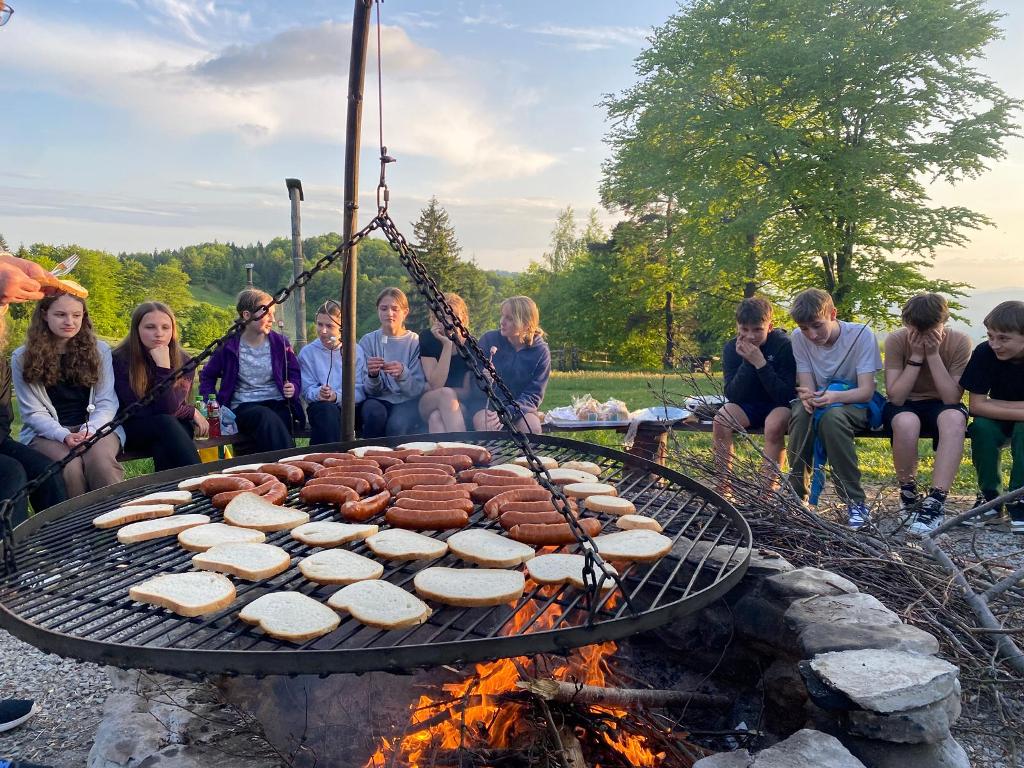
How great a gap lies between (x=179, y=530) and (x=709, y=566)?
2254 millimetres

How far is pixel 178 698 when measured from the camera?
Answer: 2.79 meters

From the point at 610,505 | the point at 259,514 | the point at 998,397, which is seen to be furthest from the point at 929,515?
the point at 259,514

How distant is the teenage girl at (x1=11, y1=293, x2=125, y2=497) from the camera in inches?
190

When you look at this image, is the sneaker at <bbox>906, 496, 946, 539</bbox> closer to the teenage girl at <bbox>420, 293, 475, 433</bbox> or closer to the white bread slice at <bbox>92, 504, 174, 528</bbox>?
the teenage girl at <bbox>420, 293, 475, 433</bbox>

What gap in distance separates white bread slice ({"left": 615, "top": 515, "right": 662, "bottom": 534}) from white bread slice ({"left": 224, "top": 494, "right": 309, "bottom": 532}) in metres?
1.38

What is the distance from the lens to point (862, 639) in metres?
2.39

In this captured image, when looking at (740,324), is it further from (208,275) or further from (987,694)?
(208,275)

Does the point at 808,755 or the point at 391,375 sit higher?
the point at 391,375

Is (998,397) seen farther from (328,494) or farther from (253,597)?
(253,597)

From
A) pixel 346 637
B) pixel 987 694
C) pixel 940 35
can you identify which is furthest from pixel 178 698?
pixel 940 35

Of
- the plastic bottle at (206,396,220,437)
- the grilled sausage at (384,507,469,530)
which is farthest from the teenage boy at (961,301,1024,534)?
the plastic bottle at (206,396,220,437)

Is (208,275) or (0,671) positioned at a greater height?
(208,275)

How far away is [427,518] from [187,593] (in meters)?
0.95

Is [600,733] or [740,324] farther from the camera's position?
[740,324]
